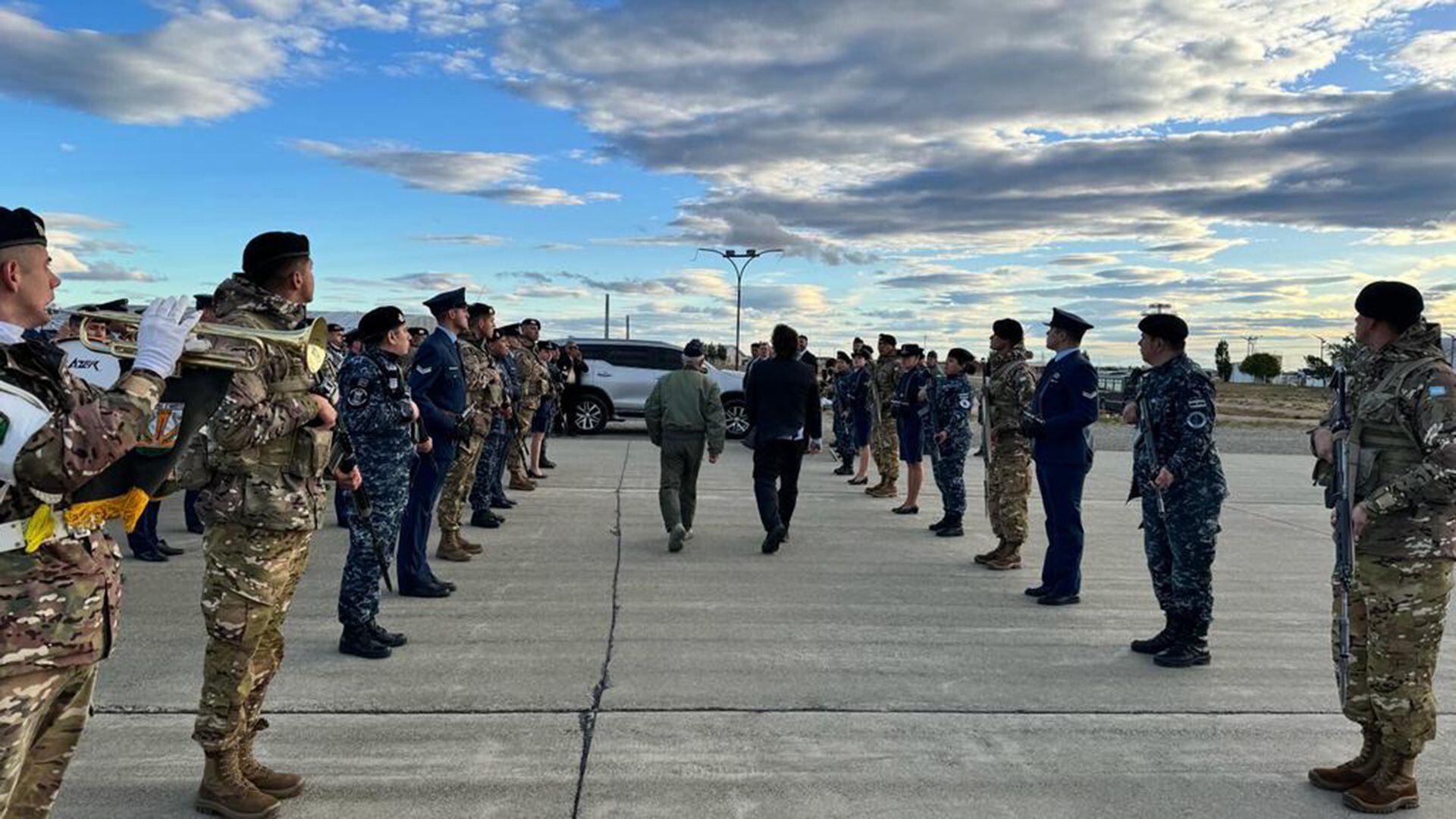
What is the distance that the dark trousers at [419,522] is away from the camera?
20.8 feet

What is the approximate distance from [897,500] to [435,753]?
802 cm

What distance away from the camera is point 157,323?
2373mm

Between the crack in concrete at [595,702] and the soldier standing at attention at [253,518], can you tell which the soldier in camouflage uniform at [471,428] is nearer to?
the crack in concrete at [595,702]

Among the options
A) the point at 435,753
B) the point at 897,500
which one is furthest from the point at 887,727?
the point at 897,500

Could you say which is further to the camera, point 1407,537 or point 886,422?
point 886,422

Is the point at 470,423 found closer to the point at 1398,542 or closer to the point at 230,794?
the point at 230,794

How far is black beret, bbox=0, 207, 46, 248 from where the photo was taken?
7.45ft

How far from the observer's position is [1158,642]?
540 cm

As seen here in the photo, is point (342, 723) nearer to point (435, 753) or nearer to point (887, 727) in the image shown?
point (435, 753)

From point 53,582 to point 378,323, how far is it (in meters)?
3.23

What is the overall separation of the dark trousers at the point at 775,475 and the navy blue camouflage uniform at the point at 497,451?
2475 millimetres

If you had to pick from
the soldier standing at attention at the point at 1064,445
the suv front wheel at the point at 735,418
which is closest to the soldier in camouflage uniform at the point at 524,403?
the soldier standing at attention at the point at 1064,445

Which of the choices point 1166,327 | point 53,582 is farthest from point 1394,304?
point 53,582

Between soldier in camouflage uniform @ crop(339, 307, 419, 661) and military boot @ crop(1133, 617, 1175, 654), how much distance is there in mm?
4217
